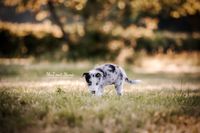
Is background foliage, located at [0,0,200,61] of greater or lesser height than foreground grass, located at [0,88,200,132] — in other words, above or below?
above

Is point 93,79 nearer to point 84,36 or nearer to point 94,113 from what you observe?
point 94,113

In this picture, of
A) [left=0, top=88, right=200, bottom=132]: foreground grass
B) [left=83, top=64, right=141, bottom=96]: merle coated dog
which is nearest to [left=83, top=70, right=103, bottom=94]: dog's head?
[left=83, top=64, right=141, bottom=96]: merle coated dog

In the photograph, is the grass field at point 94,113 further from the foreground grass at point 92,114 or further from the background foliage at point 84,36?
the background foliage at point 84,36

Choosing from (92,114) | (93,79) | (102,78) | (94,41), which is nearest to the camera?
(92,114)

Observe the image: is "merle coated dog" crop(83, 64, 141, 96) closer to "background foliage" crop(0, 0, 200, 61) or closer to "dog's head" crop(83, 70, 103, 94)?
"dog's head" crop(83, 70, 103, 94)

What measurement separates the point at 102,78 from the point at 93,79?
0.37 meters

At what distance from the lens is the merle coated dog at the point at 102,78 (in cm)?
1300

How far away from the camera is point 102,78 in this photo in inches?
522

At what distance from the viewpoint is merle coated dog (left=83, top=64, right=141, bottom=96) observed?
13.0 meters

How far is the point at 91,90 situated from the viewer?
13.1 m

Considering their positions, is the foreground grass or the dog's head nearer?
the foreground grass

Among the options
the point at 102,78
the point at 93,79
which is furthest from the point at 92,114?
the point at 102,78

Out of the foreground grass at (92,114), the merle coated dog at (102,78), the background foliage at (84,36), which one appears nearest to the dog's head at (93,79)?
the merle coated dog at (102,78)

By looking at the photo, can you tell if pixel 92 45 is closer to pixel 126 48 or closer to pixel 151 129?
pixel 126 48
